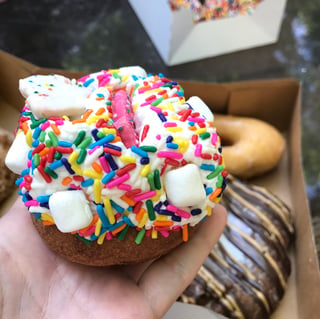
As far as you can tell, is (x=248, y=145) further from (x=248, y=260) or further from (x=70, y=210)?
(x=70, y=210)

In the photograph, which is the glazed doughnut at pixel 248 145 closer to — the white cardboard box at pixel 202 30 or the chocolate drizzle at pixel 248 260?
the chocolate drizzle at pixel 248 260

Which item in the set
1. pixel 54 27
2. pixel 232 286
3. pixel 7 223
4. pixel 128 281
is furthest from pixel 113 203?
pixel 54 27

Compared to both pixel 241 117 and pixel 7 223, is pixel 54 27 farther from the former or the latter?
pixel 7 223

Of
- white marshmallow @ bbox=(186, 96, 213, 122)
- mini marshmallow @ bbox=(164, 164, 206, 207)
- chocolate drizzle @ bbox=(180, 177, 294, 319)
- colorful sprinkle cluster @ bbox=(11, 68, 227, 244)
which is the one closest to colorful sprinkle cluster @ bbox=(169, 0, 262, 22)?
chocolate drizzle @ bbox=(180, 177, 294, 319)

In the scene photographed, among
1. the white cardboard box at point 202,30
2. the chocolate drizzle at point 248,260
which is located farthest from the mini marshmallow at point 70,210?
the white cardboard box at point 202,30

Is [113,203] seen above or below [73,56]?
above
